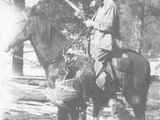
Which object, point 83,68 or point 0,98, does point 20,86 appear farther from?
point 83,68

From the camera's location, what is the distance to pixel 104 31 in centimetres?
554

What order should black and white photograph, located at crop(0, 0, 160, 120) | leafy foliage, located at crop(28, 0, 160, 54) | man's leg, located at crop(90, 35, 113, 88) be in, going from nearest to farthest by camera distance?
black and white photograph, located at crop(0, 0, 160, 120) < man's leg, located at crop(90, 35, 113, 88) < leafy foliage, located at crop(28, 0, 160, 54)

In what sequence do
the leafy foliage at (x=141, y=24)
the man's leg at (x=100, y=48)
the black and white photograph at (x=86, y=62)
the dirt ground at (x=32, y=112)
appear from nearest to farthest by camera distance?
the black and white photograph at (x=86, y=62)
the man's leg at (x=100, y=48)
the dirt ground at (x=32, y=112)
the leafy foliage at (x=141, y=24)

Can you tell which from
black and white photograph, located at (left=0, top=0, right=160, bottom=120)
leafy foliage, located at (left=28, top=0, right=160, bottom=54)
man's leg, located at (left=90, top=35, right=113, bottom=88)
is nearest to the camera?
black and white photograph, located at (left=0, top=0, right=160, bottom=120)

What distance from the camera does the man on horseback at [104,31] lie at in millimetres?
5441

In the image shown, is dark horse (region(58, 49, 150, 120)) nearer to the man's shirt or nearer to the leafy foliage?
the man's shirt

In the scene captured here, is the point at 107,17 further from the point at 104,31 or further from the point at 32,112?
the point at 32,112

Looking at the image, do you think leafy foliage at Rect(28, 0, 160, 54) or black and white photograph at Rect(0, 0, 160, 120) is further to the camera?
leafy foliage at Rect(28, 0, 160, 54)

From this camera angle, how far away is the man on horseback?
5.44 metres

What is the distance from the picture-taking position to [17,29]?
561cm

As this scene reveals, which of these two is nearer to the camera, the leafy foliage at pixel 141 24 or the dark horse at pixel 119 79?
the dark horse at pixel 119 79

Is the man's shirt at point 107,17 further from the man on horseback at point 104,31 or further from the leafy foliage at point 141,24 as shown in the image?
the leafy foliage at point 141,24

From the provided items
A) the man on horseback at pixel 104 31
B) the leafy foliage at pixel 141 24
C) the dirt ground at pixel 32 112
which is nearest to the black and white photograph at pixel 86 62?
the man on horseback at pixel 104 31

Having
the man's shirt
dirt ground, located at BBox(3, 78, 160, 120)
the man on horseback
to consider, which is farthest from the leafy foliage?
the man's shirt
